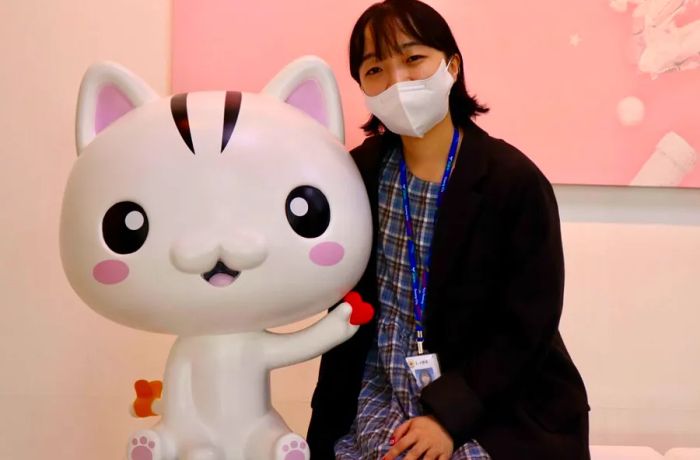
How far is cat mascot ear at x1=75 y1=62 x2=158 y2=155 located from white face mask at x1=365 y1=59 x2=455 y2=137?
396 millimetres

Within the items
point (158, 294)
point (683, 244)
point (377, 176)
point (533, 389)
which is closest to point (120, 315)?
point (158, 294)

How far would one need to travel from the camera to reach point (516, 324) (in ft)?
3.62

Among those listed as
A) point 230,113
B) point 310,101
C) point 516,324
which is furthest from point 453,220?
point 230,113

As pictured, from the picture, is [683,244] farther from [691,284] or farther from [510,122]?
[510,122]

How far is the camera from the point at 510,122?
1.70m

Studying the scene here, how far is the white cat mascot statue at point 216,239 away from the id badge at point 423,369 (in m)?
0.14

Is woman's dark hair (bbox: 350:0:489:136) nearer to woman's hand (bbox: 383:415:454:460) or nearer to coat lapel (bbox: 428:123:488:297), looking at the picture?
coat lapel (bbox: 428:123:488:297)

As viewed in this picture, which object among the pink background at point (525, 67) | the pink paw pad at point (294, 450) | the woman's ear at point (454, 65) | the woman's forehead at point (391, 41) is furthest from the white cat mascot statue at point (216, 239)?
the pink background at point (525, 67)

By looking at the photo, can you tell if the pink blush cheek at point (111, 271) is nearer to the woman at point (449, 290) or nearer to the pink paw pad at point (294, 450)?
the pink paw pad at point (294, 450)

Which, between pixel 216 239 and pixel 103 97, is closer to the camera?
pixel 216 239

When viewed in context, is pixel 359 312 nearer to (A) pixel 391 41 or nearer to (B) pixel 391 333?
(B) pixel 391 333

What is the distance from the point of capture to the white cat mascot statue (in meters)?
0.92

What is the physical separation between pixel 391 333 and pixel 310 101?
17.2 inches

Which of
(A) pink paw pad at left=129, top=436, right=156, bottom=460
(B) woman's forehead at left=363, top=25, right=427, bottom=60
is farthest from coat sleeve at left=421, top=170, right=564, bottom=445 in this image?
(A) pink paw pad at left=129, top=436, right=156, bottom=460
